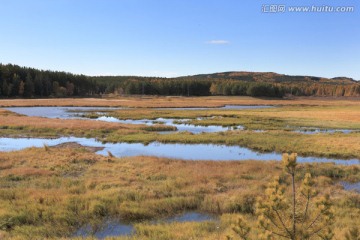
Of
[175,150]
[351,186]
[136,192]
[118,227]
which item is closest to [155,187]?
[136,192]

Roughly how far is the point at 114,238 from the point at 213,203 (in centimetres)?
502

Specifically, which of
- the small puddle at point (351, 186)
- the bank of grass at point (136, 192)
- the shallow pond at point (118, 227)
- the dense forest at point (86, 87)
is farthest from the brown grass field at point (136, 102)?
the shallow pond at point (118, 227)

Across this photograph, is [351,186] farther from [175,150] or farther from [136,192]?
[175,150]

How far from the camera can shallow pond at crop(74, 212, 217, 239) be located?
35.5ft

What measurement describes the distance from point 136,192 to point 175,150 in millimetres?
14851

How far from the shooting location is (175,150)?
29406 millimetres

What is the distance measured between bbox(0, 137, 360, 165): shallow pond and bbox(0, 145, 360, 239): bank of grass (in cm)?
407

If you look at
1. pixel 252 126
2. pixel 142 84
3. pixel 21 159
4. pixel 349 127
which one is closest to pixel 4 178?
pixel 21 159

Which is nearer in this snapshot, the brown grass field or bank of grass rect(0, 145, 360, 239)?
bank of grass rect(0, 145, 360, 239)

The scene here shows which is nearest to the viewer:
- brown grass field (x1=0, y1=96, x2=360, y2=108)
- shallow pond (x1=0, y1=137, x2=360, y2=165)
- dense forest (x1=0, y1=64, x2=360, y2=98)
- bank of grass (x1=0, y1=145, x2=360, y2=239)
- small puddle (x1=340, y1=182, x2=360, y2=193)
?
bank of grass (x1=0, y1=145, x2=360, y2=239)

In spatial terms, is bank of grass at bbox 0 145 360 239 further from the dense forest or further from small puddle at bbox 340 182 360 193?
the dense forest

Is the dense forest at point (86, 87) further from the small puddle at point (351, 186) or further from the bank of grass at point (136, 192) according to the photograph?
the small puddle at point (351, 186)

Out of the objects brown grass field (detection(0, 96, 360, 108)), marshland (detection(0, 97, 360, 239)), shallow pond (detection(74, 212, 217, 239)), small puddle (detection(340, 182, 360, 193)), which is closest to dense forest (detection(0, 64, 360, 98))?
brown grass field (detection(0, 96, 360, 108))

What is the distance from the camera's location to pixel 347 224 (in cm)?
1102
